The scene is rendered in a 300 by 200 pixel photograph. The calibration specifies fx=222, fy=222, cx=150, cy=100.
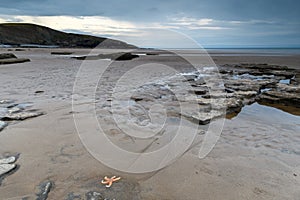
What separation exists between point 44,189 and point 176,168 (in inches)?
71.1

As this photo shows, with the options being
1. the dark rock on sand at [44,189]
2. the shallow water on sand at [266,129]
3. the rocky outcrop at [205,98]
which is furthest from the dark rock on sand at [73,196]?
the rocky outcrop at [205,98]

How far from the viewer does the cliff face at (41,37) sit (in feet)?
210

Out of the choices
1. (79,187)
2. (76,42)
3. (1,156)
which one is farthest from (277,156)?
(76,42)

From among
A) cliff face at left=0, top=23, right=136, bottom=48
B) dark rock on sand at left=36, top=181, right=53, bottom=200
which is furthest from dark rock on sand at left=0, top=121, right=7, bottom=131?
cliff face at left=0, top=23, right=136, bottom=48

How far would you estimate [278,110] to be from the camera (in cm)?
688

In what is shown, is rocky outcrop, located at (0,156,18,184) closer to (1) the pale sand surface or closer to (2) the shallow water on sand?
(1) the pale sand surface

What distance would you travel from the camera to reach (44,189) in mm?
2707

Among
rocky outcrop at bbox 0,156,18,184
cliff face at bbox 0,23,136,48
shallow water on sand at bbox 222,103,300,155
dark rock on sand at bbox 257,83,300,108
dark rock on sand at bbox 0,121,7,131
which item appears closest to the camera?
rocky outcrop at bbox 0,156,18,184

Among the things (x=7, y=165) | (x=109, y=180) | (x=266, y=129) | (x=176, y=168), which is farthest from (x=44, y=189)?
(x=266, y=129)

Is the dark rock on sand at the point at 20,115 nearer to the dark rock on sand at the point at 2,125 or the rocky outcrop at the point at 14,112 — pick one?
the rocky outcrop at the point at 14,112

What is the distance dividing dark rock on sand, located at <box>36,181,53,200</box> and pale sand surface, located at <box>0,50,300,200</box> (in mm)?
55

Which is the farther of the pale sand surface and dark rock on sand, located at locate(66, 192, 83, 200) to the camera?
the pale sand surface

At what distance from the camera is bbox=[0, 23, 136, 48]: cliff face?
64125 millimetres

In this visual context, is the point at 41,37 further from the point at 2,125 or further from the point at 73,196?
the point at 73,196
